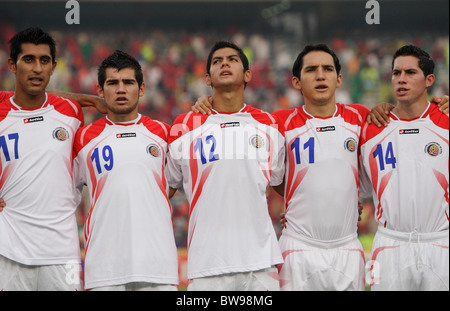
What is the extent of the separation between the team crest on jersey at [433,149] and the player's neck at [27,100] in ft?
12.4

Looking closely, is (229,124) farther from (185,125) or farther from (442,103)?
(442,103)

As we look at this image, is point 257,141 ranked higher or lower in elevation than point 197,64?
lower

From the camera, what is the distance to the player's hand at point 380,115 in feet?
20.6

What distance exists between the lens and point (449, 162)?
19.9 ft

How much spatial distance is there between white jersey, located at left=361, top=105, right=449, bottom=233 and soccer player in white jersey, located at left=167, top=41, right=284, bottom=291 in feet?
3.09

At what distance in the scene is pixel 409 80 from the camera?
20.5 ft

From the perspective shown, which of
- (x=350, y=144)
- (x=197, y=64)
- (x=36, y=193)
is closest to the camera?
(x=36, y=193)

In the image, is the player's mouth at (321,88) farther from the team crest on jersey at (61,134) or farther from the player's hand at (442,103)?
the team crest on jersey at (61,134)

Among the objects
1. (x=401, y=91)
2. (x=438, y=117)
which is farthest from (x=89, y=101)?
(x=438, y=117)

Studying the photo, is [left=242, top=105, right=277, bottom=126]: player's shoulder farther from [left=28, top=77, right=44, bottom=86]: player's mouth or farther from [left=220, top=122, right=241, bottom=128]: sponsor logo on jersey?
[left=28, top=77, right=44, bottom=86]: player's mouth

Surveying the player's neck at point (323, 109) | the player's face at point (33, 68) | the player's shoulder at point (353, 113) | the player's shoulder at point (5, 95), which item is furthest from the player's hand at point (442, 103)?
the player's shoulder at point (5, 95)

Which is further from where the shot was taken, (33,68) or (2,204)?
(33,68)

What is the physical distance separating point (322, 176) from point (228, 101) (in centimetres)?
116

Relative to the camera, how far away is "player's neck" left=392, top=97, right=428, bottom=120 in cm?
625
